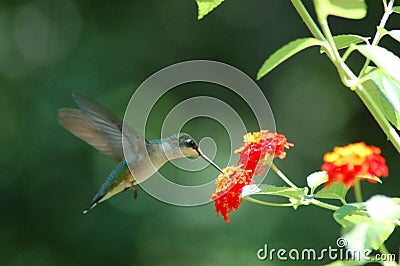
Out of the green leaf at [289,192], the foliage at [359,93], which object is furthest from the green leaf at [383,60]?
the green leaf at [289,192]


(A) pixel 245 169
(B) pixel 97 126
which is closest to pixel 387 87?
(A) pixel 245 169

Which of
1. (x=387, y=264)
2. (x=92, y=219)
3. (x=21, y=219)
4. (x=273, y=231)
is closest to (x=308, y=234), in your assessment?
(x=273, y=231)

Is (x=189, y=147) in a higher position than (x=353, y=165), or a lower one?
higher

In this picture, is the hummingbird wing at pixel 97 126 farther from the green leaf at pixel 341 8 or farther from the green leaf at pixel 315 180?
the green leaf at pixel 341 8

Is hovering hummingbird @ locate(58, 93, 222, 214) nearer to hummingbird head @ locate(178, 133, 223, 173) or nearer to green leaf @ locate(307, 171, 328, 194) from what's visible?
hummingbird head @ locate(178, 133, 223, 173)

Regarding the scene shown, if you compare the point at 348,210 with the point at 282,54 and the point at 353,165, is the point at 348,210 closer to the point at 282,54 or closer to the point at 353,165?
Result: the point at 353,165
